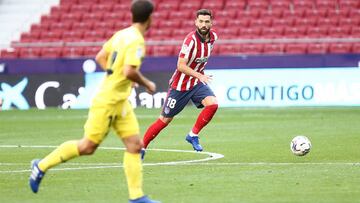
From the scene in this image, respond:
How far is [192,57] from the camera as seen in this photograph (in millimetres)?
15070

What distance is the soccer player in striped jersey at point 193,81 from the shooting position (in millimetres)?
14852

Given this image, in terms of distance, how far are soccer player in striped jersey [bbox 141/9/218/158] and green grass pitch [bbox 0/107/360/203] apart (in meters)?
0.59

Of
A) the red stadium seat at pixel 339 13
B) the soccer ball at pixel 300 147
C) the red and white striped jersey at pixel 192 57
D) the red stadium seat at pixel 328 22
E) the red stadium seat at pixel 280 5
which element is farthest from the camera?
the red stadium seat at pixel 280 5

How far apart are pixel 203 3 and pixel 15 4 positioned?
7.16 m

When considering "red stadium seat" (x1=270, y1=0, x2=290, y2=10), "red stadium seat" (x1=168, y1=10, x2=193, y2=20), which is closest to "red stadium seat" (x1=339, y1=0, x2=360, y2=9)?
"red stadium seat" (x1=270, y1=0, x2=290, y2=10)

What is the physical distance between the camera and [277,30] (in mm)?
30828

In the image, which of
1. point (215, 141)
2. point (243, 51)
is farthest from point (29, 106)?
point (215, 141)

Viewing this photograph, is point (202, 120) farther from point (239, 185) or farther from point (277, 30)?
point (277, 30)

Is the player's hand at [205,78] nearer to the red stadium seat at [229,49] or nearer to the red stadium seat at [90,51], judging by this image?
the red stadium seat at [229,49]

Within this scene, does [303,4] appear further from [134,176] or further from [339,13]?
[134,176]

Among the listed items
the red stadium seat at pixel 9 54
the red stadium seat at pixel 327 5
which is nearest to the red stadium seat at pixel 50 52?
the red stadium seat at pixel 9 54

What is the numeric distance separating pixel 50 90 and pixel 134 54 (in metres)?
18.1

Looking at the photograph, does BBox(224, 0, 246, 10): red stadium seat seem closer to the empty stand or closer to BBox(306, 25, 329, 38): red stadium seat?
the empty stand

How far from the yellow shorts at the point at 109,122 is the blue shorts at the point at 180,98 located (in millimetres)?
5154
